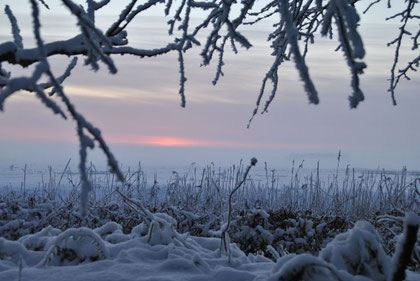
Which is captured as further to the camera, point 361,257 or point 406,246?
point 361,257

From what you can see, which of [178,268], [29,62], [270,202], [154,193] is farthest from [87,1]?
[270,202]

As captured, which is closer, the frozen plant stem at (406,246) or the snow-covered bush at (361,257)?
the frozen plant stem at (406,246)

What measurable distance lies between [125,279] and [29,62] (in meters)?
1.00

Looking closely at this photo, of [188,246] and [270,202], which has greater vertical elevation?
[188,246]

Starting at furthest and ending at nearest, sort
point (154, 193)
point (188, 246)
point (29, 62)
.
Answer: point (154, 193)
point (188, 246)
point (29, 62)

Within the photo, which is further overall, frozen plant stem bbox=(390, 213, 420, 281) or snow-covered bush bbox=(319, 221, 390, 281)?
snow-covered bush bbox=(319, 221, 390, 281)

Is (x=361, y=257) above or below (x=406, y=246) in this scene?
below

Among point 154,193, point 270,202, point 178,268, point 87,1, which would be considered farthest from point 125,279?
point 270,202

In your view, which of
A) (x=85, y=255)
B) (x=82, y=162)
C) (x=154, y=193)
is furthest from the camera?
(x=154, y=193)

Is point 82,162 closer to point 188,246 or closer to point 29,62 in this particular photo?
point 29,62

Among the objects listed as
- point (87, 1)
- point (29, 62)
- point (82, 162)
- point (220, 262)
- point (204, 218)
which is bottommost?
point (204, 218)

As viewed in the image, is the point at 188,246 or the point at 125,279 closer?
the point at 125,279

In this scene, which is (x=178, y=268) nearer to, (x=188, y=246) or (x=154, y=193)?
(x=188, y=246)

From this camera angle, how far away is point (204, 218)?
581 cm
